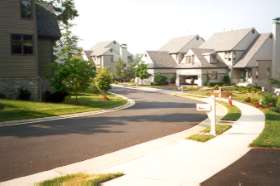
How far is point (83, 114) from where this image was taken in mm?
22562

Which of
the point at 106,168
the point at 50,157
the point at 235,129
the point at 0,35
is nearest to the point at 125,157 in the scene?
the point at 106,168

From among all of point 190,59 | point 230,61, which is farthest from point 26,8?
point 230,61

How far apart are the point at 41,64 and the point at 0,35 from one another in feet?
17.4

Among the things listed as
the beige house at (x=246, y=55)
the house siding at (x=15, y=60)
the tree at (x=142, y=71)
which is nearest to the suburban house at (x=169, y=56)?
the tree at (x=142, y=71)

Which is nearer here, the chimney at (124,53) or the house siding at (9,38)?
the house siding at (9,38)

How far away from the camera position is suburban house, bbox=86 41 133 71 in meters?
82.8

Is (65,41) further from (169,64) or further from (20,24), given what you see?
(20,24)

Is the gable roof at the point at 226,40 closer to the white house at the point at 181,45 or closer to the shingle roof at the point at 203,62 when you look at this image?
the shingle roof at the point at 203,62

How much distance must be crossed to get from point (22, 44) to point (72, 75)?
507 cm

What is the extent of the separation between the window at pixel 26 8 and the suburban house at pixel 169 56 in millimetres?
37229

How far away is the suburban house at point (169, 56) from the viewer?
63250 millimetres

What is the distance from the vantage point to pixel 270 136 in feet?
46.7

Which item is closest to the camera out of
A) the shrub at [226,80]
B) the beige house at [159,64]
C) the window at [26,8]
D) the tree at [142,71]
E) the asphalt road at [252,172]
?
the asphalt road at [252,172]

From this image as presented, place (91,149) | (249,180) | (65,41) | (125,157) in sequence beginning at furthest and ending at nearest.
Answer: (65,41)
(91,149)
(125,157)
(249,180)
